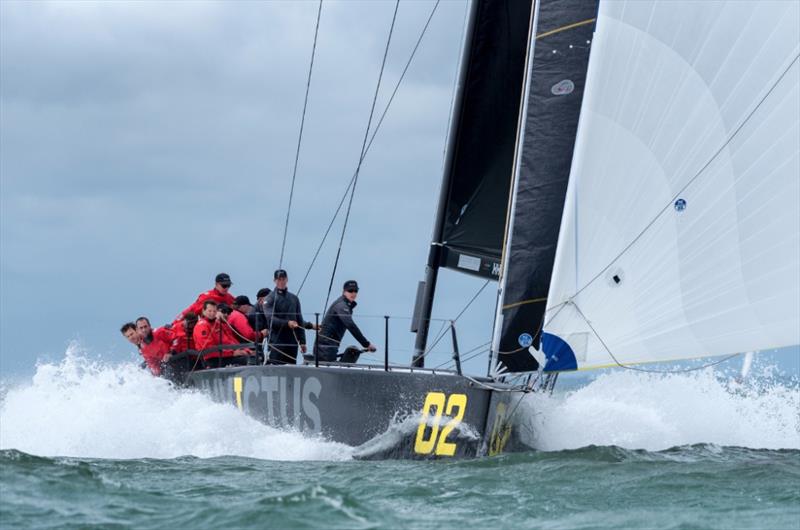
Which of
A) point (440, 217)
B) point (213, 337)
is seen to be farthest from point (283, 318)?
point (440, 217)

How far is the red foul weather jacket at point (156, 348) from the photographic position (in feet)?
44.2

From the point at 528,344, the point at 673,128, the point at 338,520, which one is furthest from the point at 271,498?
the point at 673,128

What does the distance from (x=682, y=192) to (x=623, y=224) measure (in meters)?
0.52

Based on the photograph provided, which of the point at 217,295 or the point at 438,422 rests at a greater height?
the point at 217,295

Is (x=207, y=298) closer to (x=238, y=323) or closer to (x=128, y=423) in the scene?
(x=238, y=323)

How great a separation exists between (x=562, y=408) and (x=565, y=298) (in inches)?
47.1

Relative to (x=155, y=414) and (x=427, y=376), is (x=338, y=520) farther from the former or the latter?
(x=155, y=414)

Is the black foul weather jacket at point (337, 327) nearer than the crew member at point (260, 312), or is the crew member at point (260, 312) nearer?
the black foul weather jacket at point (337, 327)

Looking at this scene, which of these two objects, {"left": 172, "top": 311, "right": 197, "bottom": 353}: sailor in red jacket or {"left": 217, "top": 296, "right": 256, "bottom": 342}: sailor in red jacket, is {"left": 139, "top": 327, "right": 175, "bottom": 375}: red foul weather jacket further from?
{"left": 217, "top": 296, "right": 256, "bottom": 342}: sailor in red jacket

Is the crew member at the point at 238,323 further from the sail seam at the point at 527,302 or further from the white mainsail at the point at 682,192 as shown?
the white mainsail at the point at 682,192

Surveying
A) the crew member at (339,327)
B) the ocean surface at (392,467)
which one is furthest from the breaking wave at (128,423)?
the crew member at (339,327)

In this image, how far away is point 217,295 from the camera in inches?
529

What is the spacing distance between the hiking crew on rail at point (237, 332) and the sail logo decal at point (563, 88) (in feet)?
9.09

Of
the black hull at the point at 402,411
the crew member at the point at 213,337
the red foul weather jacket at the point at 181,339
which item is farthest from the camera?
the red foul weather jacket at the point at 181,339
